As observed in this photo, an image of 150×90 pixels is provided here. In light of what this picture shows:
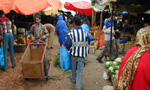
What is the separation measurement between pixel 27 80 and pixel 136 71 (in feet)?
12.7

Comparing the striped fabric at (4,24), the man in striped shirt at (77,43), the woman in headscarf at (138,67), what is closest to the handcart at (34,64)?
the man in striped shirt at (77,43)

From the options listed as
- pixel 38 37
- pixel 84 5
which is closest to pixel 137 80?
pixel 38 37

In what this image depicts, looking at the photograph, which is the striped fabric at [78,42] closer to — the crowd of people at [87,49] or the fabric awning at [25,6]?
the crowd of people at [87,49]

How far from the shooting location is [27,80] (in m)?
4.69

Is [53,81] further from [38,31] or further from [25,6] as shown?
[25,6]

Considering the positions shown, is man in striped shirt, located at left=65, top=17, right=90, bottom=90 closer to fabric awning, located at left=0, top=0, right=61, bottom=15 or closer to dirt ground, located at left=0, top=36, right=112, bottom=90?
dirt ground, located at left=0, top=36, right=112, bottom=90

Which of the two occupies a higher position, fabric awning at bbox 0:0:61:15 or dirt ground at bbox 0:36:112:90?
fabric awning at bbox 0:0:61:15

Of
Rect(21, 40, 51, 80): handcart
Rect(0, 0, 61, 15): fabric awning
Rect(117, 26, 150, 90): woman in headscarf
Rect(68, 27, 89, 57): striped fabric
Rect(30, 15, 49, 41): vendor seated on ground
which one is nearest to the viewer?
Rect(117, 26, 150, 90): woman in headscarf

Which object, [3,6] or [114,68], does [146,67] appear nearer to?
[114,68]

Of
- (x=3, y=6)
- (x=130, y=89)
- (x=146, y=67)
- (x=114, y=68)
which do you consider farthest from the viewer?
(x=3, y=6)

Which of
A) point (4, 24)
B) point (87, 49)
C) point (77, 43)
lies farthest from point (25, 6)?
point (87, 49)

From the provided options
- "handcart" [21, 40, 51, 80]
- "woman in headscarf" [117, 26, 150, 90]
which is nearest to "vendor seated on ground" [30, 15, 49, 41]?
"handcart" [21, 40, 51, 80]

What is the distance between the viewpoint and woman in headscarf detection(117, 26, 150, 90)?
1.60m

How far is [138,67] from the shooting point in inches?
64.6
